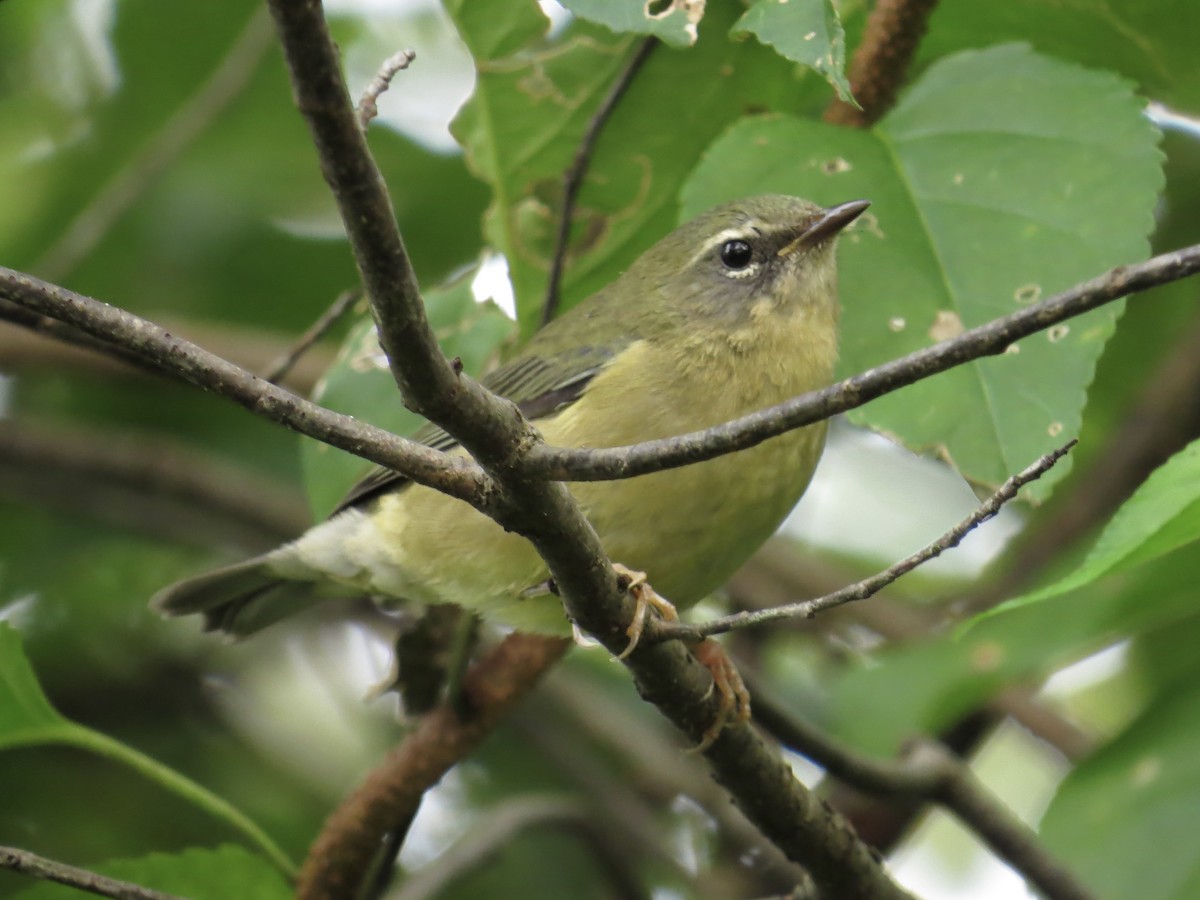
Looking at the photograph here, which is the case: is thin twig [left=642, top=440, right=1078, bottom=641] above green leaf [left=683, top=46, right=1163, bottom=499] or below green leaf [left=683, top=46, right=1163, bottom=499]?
below

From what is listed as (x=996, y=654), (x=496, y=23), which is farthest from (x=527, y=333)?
(x=996, y=654)

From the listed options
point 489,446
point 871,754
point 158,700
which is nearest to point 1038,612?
point 871,754

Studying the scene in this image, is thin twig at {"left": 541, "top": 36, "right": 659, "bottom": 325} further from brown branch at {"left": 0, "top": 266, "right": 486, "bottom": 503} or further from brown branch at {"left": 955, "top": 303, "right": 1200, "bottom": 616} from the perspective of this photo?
brown branch at {"left": 955, "top": 303, "right": 1200, "bottom": 616}

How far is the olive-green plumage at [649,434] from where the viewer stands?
12.7 feet

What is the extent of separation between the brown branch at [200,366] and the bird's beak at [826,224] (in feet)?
6.38

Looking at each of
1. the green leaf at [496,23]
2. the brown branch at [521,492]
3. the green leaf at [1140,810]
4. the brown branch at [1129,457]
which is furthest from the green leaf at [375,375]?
the brown branch at [1129,457]

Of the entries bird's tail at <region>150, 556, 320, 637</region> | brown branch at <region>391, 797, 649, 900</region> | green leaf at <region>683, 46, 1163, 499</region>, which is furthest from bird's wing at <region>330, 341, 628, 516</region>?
brown branch at <region>391, 797, 649, 900</region>

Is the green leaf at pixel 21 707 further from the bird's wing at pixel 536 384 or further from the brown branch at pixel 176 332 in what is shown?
the brown branch at pixel 176 332

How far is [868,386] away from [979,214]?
1.74 m

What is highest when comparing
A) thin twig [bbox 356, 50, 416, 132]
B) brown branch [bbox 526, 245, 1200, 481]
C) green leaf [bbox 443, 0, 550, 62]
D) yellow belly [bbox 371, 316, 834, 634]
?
green leaf [bbox 443, 0, 550, 62]

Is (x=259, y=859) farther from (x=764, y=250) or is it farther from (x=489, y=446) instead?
(x=764, y=250)

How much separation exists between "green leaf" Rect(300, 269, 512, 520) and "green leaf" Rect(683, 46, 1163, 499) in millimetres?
828

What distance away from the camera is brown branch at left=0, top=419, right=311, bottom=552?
5482mm

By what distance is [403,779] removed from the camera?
3928 mm
